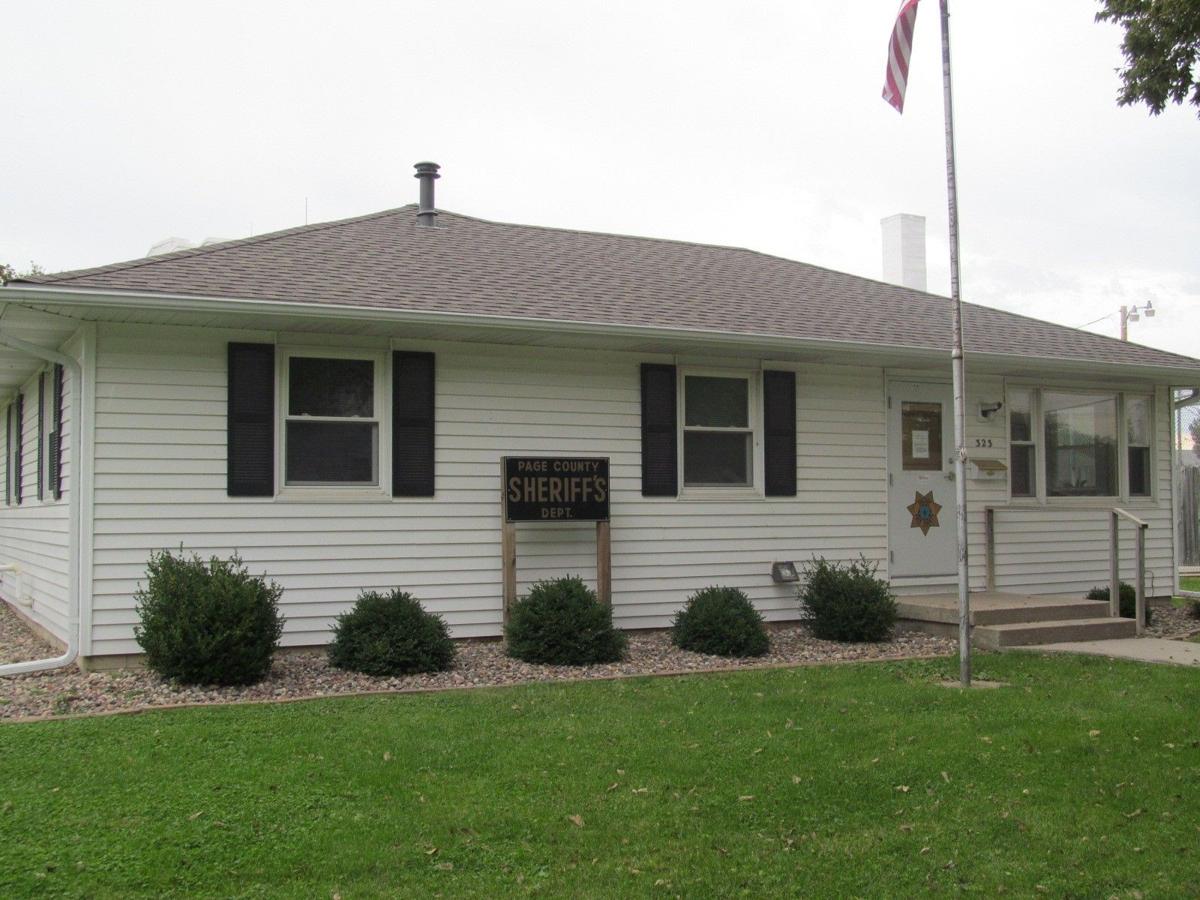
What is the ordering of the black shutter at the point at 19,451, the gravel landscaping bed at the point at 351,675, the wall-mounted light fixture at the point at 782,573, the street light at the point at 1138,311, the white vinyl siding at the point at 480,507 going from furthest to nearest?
1. the street light at the point at 1138,311
2. the black shutter at the point at 19,451
3. the wall-mounted light fixture at the point at 782,573
4. the white vinyl siding at the point at 480,507
5. the gravel landscaping bed at the point at 351,675

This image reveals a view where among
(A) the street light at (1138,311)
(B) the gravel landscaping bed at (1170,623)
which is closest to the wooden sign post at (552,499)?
(B) the gravel landscaping bed at (1170,623)

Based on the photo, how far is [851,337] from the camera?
1037 centimetres

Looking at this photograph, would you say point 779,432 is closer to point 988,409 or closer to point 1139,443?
point 988,409

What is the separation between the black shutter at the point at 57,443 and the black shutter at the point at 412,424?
2947 mm

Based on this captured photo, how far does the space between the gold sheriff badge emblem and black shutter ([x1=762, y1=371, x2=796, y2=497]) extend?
144 cm

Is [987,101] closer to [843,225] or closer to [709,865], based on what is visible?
[709,865]

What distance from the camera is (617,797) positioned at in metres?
4.97

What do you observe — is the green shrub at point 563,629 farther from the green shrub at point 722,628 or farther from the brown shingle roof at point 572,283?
the brown shingle roof at point 572,283

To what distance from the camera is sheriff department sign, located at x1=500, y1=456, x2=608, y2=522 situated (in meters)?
9.02

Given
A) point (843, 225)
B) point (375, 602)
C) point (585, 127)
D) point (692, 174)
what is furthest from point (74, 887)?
point (843, 225)

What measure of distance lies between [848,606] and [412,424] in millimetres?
3971

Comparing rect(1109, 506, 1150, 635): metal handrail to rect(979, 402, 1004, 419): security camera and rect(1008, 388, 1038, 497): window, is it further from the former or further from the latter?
rect(979, 402, 1004, 419): security camera

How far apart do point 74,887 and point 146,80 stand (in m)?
14.8

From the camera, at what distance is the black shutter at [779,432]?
10.3 metres
